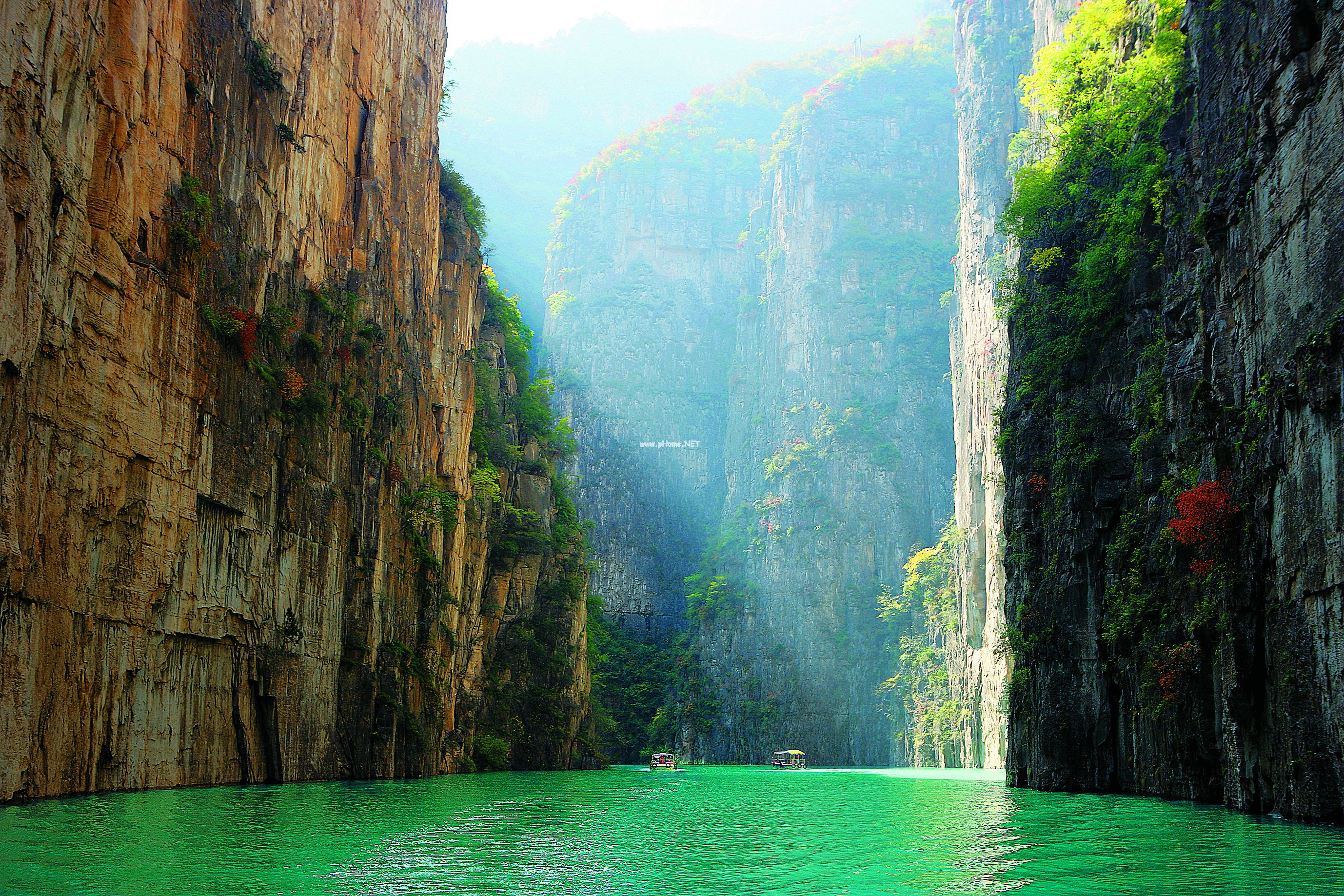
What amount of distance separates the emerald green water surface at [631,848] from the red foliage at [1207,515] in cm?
477

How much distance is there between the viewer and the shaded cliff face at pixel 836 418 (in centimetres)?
8712

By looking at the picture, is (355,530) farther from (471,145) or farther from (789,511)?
(471,145)

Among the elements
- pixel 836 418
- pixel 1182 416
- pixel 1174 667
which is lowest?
pixel 1174 667

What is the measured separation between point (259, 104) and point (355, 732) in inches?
674

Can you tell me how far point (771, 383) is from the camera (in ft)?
348

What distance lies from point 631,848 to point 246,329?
1521 cm

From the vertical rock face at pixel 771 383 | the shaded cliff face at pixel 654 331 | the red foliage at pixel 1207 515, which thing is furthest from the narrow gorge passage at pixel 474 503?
the shaded cliff face at pixel 654 331

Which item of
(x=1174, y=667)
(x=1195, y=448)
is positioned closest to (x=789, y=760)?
(x=1174, y=667)

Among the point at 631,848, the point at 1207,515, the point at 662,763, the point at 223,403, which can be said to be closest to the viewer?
the point at 631,848

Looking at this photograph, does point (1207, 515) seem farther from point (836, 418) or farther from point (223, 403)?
point (836, 418)

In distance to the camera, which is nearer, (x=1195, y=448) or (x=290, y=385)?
(x=1195, y=448)

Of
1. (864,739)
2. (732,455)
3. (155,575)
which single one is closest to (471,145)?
(732,455)

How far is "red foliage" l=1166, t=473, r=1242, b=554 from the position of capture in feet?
61.7

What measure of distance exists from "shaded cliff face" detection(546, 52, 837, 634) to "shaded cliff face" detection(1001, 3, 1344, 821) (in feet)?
229
